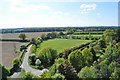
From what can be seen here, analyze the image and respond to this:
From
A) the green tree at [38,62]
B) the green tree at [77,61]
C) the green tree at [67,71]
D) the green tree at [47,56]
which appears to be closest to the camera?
the green tree at [67,71]

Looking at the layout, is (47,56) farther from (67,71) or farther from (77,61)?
(67,71)

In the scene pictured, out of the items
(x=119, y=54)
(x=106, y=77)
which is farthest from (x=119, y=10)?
(x=106, y=77)

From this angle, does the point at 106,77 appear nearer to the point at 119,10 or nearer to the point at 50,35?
the point at 119,10

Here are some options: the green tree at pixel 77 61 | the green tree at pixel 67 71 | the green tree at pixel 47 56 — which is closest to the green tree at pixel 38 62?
the green tree at pixel 47 56

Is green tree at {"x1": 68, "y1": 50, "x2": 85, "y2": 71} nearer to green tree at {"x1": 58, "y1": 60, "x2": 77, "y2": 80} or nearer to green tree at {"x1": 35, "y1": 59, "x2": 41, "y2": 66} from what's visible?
green tree at {"x1": 58, "y1": 60, "x2": 77, "y2": 80}

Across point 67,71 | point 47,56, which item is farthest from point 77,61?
point 47,56

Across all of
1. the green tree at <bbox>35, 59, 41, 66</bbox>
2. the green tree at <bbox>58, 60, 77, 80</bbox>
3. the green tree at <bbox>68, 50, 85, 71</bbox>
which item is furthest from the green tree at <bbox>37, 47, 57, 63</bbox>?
the green tree at <bbox>58, 60, 77, 80</bbox>

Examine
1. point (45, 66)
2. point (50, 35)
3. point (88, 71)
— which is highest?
point (50, 35)

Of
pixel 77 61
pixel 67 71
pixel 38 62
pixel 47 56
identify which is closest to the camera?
pixel 67 71

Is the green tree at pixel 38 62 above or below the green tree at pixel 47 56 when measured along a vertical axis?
below

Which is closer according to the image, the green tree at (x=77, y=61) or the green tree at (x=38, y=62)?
the green tree at (x=77, y=61)

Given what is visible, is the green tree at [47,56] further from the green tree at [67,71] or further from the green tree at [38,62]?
the green tree at [67,71]
